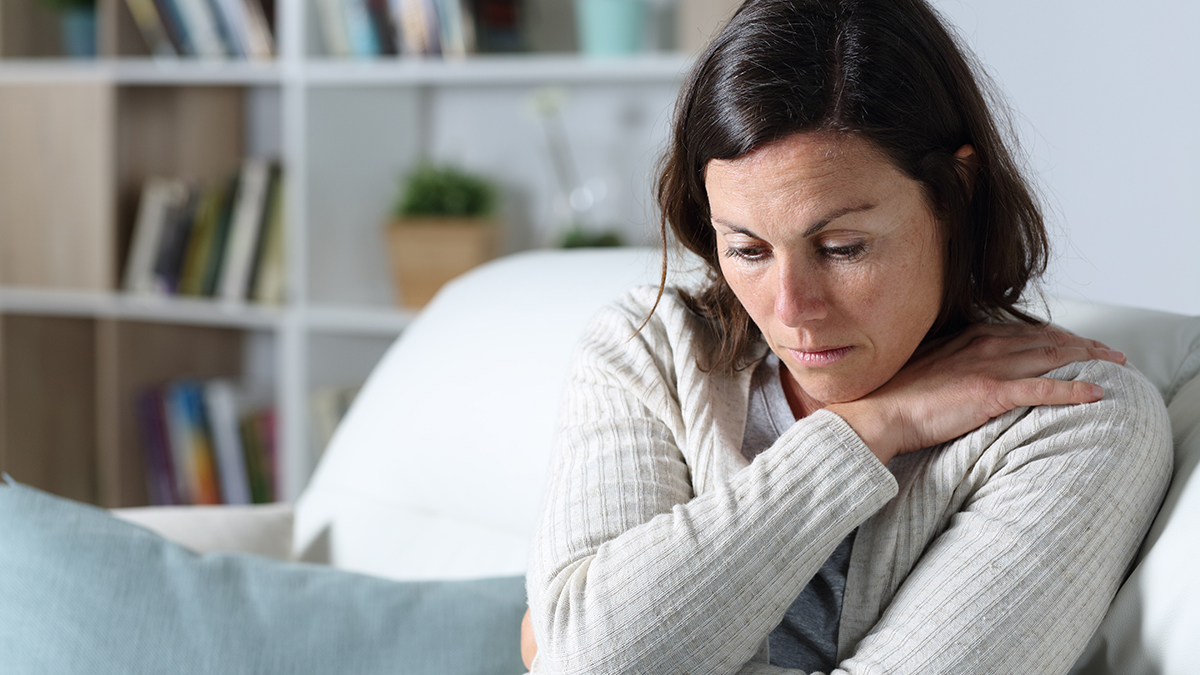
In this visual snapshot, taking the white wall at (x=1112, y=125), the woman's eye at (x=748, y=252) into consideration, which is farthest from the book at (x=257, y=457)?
the woman's eye at (x=748, y=252)

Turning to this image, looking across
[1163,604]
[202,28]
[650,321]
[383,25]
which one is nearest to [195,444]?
[202,28]

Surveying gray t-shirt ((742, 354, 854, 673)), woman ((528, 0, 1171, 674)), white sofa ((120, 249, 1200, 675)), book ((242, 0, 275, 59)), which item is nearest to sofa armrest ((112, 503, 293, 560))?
white sofa ((120, 249, 1200, 675))

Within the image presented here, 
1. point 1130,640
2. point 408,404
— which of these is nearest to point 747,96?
point 1130,640

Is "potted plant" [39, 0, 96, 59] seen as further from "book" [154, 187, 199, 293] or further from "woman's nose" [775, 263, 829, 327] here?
"woman's nose" [775, 263, 829, 327]

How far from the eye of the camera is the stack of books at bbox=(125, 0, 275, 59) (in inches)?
88.3

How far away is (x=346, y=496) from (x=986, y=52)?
3.42ft

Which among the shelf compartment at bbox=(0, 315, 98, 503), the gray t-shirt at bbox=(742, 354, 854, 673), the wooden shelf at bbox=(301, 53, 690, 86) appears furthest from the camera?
the shelf compartment at bbox=(0, 315, 98, 503)

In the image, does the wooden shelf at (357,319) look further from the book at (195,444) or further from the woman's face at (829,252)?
the woman's face at (829,252)

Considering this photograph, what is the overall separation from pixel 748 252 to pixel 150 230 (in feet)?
6.39

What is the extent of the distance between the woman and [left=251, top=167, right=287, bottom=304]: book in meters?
1.64

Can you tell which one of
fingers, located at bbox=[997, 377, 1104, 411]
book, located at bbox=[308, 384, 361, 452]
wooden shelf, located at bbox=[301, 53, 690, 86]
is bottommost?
book, located at bbox=[308, 384, 361, 452]

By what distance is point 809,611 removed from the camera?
0.84 metres

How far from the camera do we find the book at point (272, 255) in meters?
2.28

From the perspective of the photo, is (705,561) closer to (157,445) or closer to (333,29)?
(333,29)
